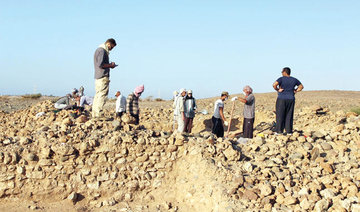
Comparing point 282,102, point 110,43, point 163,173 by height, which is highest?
point 110,43

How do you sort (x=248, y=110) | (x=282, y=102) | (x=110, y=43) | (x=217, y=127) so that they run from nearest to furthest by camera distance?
(x=110, y=43) → (x=282, y=102) → (x=248, y=110) → (x=217, y=127)

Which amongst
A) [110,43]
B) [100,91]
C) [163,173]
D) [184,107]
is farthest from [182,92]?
[163,173]

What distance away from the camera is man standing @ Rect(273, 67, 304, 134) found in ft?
25.4

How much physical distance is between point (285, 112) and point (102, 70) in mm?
4152

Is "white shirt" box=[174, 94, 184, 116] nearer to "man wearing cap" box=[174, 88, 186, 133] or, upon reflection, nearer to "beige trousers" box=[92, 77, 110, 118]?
"man wearing cap" box=[174, 88, 186, 133]

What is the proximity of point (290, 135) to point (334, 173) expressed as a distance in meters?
1.40

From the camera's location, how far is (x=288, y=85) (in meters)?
7.74

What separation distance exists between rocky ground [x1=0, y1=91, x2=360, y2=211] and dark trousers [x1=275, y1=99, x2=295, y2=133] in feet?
2.06

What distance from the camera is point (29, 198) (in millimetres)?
6195

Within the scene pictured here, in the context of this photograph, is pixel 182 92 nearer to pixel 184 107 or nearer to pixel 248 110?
pixel 184 107

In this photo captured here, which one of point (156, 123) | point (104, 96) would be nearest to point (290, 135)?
point (104, 96)

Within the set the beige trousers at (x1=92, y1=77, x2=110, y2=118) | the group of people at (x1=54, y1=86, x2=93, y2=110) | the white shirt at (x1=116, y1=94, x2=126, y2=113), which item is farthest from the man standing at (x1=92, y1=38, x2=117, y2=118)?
the group of people at (x1=54, y1=86, x2=93, y2=110)

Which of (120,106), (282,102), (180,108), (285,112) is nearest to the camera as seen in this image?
(282,102)

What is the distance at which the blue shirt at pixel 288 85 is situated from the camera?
7.73 meters
